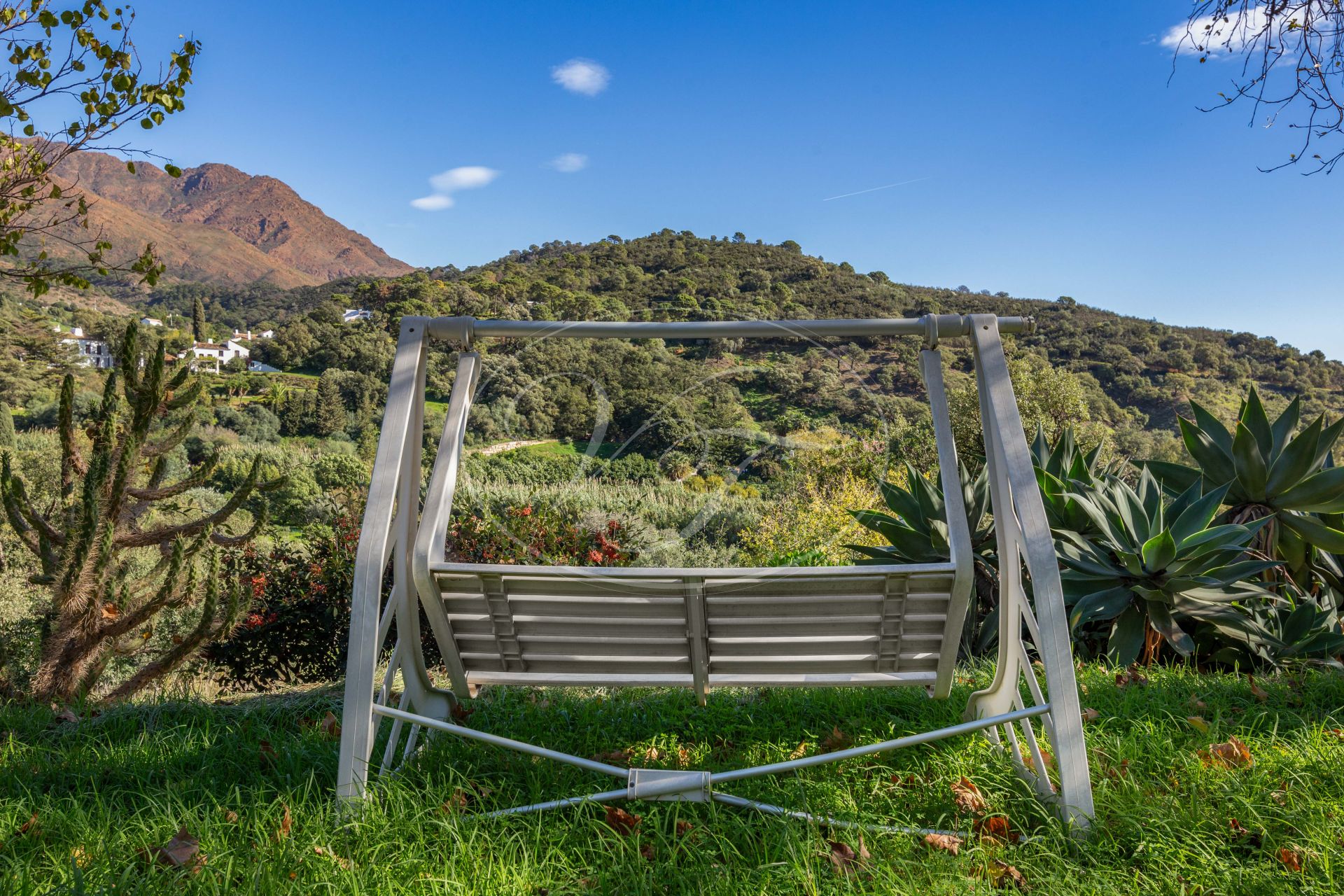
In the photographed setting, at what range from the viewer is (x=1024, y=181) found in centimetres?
2280

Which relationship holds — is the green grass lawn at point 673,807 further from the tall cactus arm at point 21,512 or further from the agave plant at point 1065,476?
the tall cactus arm at point 21,512

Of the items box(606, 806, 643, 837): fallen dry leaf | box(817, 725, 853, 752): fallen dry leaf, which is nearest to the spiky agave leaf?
box(817, 725, 853, 752): fallen dry leaf

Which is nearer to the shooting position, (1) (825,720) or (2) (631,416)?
(1) (825,720)

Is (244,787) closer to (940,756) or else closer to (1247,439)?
(940,756)

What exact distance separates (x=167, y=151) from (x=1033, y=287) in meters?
36.5

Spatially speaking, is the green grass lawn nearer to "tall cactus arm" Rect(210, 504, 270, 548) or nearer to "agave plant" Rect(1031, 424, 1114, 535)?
"agave plant" Rect(1031, 424, 1114, 535)

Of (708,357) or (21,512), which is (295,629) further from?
(708,357)

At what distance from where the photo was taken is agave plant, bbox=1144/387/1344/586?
3.64 m

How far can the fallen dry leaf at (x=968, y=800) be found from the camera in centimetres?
199

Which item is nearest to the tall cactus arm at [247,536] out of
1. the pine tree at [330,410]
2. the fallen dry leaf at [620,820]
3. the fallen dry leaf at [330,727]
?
the fallen dry leaf at [330,727]

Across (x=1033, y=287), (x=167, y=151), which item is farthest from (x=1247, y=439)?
(x=1033, y=287)

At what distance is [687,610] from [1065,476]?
2.73 metres

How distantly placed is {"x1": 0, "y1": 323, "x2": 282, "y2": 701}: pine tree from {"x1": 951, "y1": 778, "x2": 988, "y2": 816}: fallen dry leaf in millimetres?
3013

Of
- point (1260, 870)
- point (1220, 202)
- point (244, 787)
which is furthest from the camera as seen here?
point (1220, 202)
